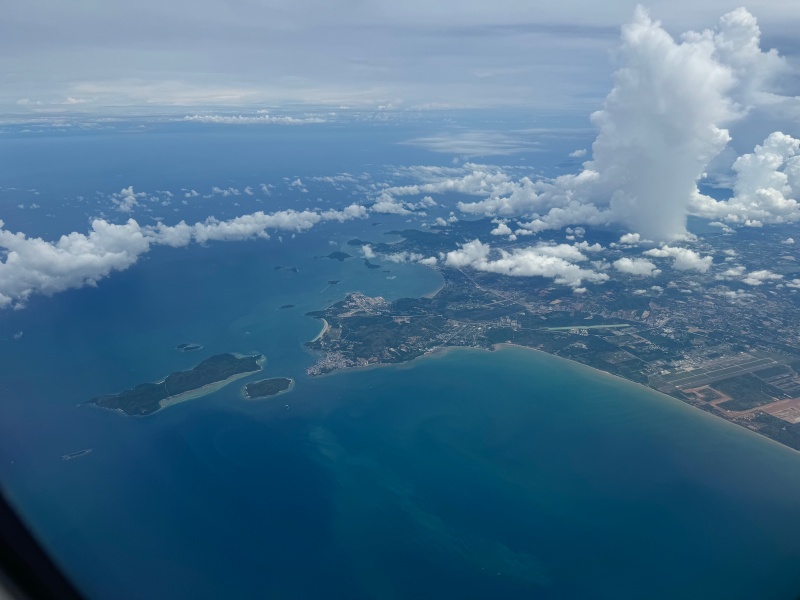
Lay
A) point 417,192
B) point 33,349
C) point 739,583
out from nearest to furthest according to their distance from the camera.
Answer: point 739,583
point 33,349
point 417,192

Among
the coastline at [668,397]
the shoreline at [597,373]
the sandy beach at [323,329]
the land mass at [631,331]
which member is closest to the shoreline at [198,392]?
the shoreline at [597,373]

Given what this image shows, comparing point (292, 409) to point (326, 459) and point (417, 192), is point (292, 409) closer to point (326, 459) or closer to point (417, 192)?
point (326, 459)

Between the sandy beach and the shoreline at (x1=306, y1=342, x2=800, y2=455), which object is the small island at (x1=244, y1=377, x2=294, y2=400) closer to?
the shoreline at (x1=306, y1=342, x2=800, y2=455)

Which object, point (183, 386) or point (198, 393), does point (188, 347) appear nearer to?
point (183, 386)

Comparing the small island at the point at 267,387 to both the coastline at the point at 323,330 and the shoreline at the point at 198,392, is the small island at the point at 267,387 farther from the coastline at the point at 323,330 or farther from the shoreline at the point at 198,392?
the coastline at the point at 323,330

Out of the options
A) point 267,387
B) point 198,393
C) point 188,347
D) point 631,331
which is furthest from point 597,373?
point 188,347

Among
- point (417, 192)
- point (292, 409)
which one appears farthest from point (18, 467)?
point (417, 192)
